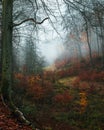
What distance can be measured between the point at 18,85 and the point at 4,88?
7.55 meters

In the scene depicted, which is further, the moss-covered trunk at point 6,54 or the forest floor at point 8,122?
the moss-covered trunk at point 6,54

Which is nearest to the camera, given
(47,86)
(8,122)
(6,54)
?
(8,122)

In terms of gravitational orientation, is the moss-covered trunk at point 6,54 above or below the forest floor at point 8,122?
above

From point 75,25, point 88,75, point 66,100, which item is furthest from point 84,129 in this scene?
point 88,75

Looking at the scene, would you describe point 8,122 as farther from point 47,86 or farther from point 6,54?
point 47,86

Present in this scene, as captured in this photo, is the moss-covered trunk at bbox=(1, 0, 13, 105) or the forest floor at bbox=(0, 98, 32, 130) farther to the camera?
the moss-covered trunk at bbox=(1, 0, 13, 105)

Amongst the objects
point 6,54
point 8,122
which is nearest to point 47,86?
point 6,54

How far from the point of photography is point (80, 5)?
860cm

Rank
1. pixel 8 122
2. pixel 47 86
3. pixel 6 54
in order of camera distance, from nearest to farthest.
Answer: pixel 8 122, pixel 6 54, pixel 47 86

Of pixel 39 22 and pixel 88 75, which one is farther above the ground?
pixel 39 22

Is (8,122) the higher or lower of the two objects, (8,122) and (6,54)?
the lower

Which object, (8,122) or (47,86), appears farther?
(47,86)

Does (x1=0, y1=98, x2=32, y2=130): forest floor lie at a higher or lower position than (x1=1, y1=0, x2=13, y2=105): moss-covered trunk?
lower

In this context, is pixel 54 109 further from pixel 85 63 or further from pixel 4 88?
pixel 85 63
